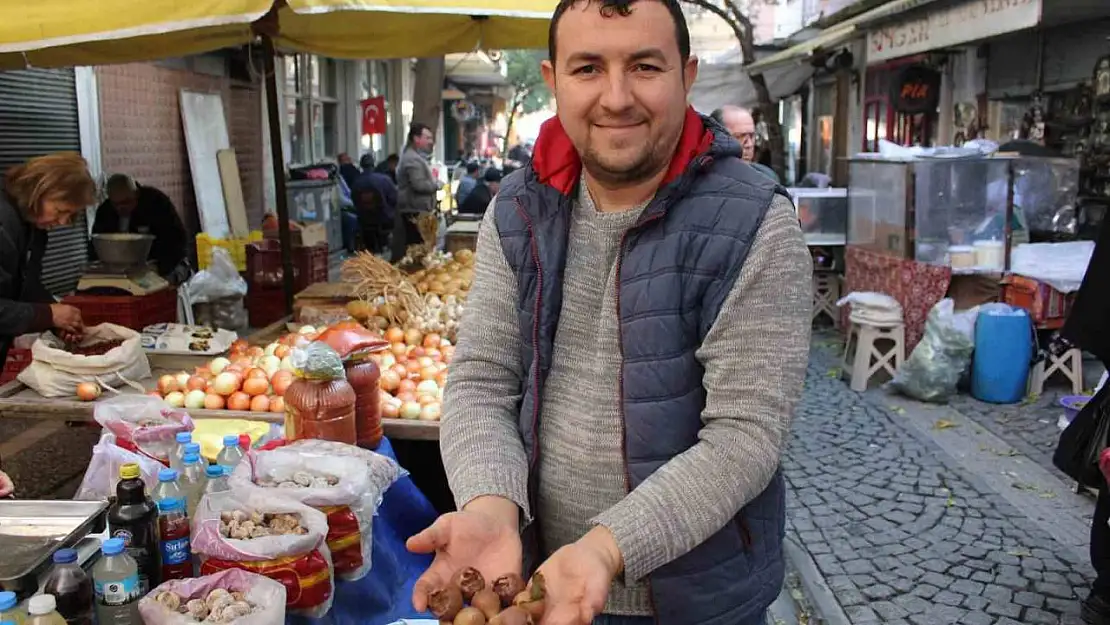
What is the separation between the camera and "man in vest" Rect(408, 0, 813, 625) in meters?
1.55

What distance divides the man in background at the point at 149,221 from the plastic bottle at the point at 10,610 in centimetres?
570

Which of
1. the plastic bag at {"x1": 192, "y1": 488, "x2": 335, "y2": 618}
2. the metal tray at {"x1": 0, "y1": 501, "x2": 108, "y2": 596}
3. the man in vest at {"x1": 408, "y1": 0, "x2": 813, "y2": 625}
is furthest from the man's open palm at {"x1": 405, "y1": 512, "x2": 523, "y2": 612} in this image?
the metal tray at {"x1": 0, "y1": 501, "x2": 108, "y2": 596}

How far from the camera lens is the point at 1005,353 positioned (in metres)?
7.09

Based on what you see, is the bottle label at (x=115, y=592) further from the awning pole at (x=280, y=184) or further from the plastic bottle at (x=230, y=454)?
the awning pole at (x=280, y=184)

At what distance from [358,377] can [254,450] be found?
2.21 feet

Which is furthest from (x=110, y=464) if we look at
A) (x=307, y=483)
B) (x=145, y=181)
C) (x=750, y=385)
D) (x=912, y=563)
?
(x=145, y=181)

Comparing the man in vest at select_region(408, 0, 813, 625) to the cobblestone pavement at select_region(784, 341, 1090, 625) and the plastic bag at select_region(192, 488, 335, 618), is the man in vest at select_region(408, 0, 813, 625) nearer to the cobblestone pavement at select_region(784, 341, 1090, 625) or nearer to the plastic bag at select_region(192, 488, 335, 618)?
the plastic bag at select_region(192, 488, 335, 618)

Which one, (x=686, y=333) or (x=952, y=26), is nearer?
(x=686, y=333)

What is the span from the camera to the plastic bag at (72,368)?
162 inches

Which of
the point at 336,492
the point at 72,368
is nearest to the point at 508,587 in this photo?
the point at 336,492

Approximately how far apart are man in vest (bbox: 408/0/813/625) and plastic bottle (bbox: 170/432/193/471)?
1.51m

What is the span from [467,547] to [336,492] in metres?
1.29

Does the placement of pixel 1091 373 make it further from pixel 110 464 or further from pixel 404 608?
pixel 110 464

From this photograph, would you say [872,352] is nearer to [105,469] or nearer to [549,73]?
[105,469]
